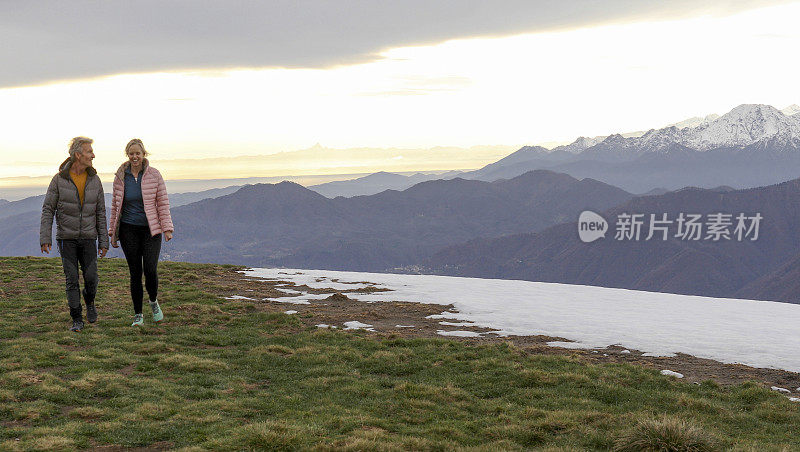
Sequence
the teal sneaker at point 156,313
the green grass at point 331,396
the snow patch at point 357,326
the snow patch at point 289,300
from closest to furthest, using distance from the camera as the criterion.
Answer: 1. the green grass at point 331,396
2. the teal sneaker at point 156,313
3. the snow patch at point 357,326
4. the snow patch at point 289,300

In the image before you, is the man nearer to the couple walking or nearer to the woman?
the couple walking

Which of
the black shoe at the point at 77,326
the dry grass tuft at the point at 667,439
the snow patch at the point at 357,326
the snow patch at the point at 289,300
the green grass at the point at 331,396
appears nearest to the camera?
the dry grass tuft at the point at 667,439

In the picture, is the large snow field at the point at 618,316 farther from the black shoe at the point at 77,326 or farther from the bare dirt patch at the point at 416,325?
the black shoe at the point at 77,326

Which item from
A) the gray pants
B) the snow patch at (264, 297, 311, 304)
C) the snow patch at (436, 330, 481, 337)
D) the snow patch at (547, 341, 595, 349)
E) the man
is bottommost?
the snow patch at (264, 297, 311, 304)

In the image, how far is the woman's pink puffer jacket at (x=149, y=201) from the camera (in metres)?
13.6

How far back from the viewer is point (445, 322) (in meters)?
18.4

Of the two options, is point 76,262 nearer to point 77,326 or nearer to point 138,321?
point 77,326

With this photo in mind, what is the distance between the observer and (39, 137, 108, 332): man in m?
13.5

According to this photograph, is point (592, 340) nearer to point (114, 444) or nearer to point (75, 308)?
point (114, 444)

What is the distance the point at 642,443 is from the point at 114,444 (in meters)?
7.24

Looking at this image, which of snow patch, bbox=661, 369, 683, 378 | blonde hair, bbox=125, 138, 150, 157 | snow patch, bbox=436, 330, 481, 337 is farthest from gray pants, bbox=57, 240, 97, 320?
snow patch, bbox=661, 369, 683, 378

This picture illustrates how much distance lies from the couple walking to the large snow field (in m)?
9.75

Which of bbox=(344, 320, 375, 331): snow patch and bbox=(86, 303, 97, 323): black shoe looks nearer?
bbox=(86, 303, 97, 323): black shoe

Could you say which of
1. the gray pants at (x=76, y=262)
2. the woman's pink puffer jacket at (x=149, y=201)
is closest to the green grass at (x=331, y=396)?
the gray pants at (x=76, y=262)
